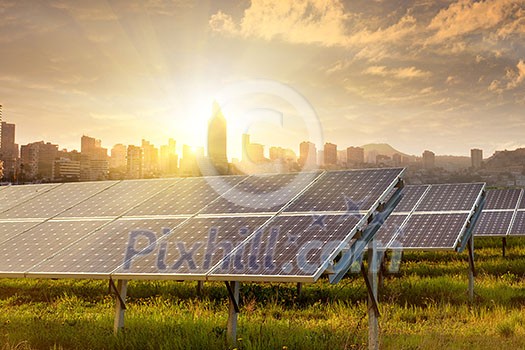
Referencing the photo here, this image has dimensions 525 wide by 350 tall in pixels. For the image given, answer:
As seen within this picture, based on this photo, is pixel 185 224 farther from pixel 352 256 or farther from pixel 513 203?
pixel 513 203

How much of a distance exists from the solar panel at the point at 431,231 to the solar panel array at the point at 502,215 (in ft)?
21.1

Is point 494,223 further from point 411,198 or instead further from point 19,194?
point 19,194

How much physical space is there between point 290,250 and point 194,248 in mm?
2188

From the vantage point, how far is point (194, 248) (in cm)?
1148

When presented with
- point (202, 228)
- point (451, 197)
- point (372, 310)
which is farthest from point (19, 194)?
point (451, 197)

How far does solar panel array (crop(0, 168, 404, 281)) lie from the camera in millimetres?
10367

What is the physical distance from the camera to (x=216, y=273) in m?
10.1

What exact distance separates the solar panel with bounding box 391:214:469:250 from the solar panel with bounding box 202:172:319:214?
6864 millimetres

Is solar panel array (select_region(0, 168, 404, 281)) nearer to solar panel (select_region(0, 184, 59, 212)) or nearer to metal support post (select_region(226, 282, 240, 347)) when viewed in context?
metal support post (select_region(226, 282, 240, 347))

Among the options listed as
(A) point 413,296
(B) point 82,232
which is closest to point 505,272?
(A) point 413,296

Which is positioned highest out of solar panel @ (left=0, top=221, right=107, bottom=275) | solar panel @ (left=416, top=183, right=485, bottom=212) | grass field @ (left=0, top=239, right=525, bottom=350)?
solar panel @ (left=416, top=183, right=485, bottom=212)

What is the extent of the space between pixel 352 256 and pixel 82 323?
7564 mm

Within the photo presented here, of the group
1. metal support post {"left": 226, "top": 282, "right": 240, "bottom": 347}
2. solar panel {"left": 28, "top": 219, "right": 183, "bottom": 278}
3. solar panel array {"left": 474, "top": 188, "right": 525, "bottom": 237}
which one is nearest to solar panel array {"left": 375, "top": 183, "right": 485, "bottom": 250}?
solar panel array {"left": 474, "top": 188, "right": 525, "bottom": 237}

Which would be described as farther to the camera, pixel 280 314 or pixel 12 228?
pixel 280 314
